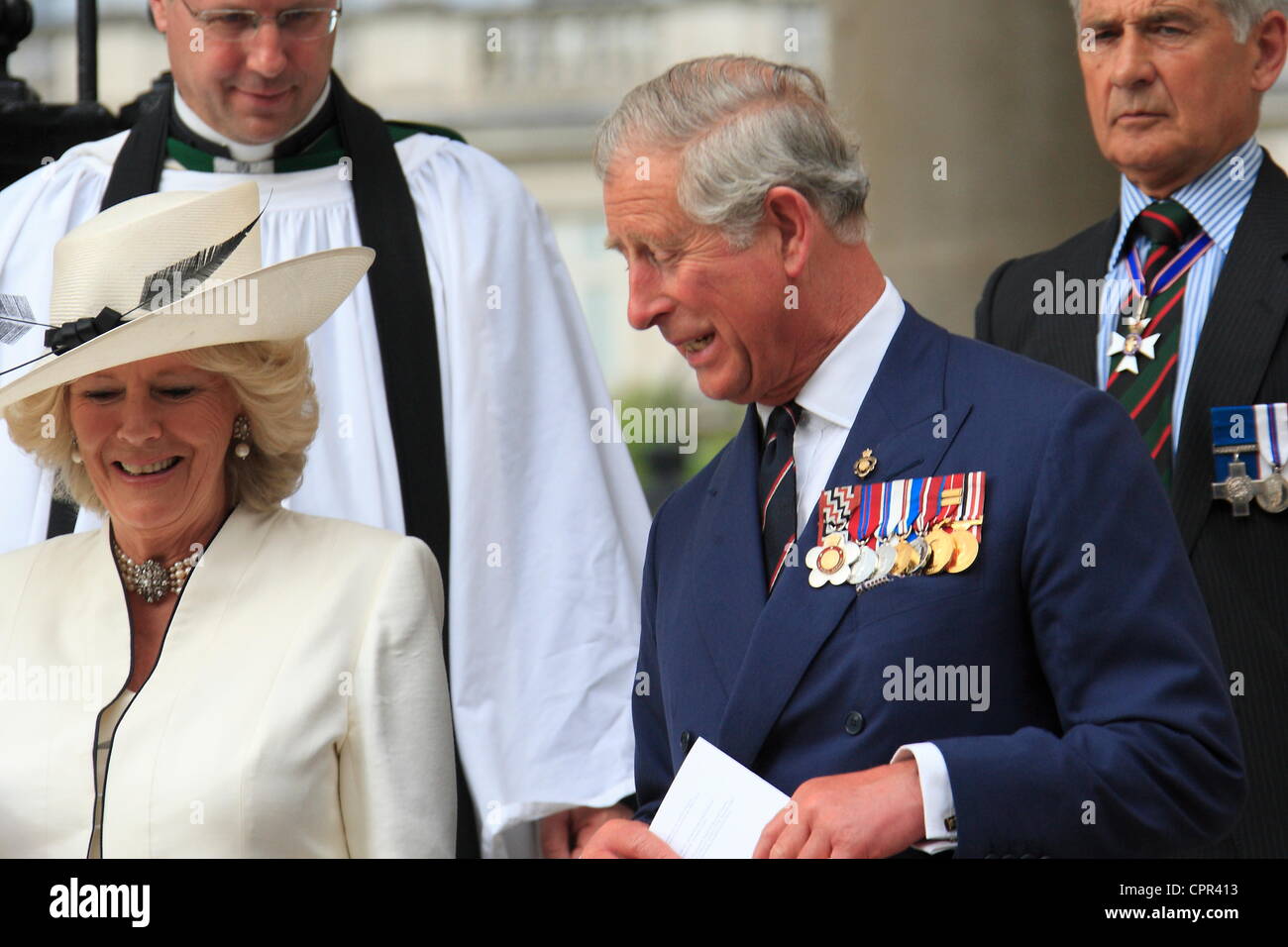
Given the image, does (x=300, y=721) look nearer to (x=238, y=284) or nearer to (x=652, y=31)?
(x=238, y=284)

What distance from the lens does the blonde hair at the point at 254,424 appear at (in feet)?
9.68

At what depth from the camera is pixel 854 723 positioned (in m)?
2.44

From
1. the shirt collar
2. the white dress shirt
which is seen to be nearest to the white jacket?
the white dress shirt

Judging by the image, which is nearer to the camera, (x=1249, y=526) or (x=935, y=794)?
(x=935, y=794)

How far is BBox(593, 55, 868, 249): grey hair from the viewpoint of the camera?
2.57 meters

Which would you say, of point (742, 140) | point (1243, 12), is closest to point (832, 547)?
point (742, 140)

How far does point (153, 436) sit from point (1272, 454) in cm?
172

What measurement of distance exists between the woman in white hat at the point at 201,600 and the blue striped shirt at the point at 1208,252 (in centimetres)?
128

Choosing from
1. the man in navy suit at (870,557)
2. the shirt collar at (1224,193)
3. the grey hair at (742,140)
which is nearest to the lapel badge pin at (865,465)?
the man in navy suit at (870,557)

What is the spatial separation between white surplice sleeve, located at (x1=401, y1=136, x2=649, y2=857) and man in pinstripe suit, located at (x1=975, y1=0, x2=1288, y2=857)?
31.5 inches

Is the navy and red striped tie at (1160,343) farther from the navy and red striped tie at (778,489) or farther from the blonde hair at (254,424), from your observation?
the blonde hair at (254,424)

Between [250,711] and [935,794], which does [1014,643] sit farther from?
[250,711]

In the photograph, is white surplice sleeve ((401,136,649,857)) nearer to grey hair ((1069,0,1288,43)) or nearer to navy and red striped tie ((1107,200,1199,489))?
navy and red striped tie ((1107,200,1199,489))

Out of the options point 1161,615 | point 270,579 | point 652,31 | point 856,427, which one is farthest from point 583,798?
point 652,31
